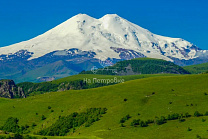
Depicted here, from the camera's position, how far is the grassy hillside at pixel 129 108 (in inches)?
5207

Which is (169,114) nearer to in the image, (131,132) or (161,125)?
(161,125)

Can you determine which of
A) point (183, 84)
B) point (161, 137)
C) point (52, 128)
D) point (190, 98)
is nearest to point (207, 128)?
point (161, 137)

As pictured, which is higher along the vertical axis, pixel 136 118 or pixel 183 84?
pixel 183 84

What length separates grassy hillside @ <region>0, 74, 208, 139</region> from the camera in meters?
132

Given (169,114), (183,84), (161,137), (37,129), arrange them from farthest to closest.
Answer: (183,84)
(37,129)
(169,114)
(161,137)

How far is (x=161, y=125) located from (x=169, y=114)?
481 inches

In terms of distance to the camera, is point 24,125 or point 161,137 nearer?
point 161,137

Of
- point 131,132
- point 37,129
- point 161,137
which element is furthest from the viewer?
point 37,129

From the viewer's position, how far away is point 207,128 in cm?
12838

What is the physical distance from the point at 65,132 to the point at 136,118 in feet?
81.1

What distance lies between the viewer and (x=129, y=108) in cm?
16312

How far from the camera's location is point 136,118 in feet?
494

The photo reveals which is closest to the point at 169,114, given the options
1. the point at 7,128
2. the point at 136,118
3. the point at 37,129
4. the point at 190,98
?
the point at 136,118

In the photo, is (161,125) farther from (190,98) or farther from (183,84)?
(183,84)
